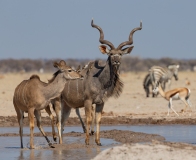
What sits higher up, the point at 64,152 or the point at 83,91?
the point at 83,91

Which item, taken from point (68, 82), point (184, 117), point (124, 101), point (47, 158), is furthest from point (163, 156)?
point (124, 101)

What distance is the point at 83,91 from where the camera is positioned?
13.6 meters

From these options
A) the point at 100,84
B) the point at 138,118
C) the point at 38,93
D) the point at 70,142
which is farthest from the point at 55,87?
the point at 138,118

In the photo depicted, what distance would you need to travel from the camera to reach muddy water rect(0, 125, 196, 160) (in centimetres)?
1200

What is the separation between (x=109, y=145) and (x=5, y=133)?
359cm

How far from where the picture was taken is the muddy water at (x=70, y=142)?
12.0m

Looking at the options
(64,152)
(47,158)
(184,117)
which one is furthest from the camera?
(184,117)

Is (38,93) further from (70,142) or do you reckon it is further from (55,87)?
(70,142)

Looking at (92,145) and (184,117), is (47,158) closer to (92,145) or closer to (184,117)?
(92,145)

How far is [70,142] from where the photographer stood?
557 inches
